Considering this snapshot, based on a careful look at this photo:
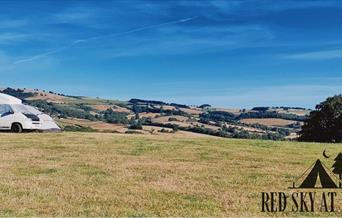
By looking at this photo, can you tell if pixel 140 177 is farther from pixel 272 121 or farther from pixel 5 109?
pixel 272 121

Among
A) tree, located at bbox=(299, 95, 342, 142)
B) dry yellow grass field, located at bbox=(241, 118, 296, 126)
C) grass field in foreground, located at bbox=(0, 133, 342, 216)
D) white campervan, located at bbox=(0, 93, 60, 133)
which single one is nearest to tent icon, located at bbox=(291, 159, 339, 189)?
grass field in foreground, located at bbox=(0, 133, 342, 216)

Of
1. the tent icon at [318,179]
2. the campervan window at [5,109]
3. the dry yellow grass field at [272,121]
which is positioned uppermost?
the campervan window at [5,109]

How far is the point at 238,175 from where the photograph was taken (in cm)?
1697

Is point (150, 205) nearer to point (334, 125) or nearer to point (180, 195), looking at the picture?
point (180, 195)

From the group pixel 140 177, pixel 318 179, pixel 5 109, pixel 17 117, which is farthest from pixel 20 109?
pixel 318 179

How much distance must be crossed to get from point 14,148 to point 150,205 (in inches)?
534

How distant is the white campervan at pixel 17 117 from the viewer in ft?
114

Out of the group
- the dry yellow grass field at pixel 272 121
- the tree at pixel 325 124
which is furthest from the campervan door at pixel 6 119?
the dry yellow grass field at pixel 272 121

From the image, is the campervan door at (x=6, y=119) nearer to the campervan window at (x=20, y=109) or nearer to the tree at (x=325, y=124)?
the campervan window at (x=20, y=109)

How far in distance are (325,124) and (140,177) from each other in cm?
5963

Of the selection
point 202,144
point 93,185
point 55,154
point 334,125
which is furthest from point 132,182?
point 334,125

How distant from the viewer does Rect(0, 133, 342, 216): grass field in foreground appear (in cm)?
1201

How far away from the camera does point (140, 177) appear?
16328 millimetres

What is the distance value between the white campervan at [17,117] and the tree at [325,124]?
145 feet
